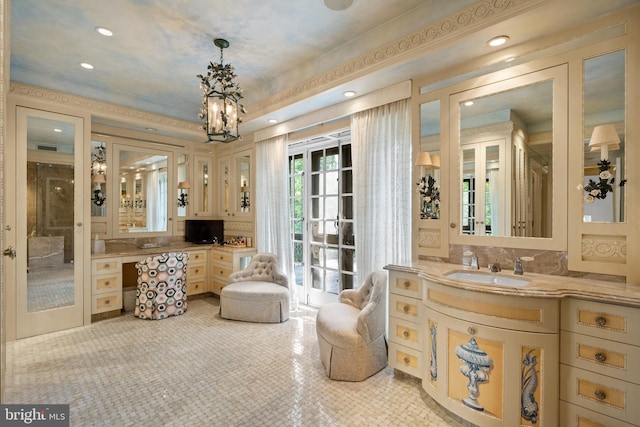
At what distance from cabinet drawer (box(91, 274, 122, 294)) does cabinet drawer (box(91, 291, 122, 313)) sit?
→ 68 mm

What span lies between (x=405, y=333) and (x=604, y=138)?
1926 mm

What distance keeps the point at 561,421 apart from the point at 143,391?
9.32 feet

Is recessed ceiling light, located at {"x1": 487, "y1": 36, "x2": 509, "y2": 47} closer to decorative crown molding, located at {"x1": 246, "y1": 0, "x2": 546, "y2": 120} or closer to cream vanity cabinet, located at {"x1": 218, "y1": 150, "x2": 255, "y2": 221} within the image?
decorative crown molding, located at {"x1": 246, "y1": 0, "x2": 546, "y2": 120}

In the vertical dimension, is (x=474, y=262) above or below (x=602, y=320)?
above

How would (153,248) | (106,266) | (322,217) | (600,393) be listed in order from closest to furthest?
(600,393) < (106,266) < (322,217) < (153,248)

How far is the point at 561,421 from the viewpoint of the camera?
1.73 m

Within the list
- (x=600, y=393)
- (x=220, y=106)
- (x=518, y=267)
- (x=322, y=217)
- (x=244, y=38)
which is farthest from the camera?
(x=322, y=217)

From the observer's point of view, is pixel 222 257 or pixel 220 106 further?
pixel 222 257

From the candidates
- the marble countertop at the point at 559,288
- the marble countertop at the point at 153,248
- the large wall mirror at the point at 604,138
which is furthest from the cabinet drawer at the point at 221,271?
the large wall mirror at the point at 604,138

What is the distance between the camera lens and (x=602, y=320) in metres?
1.63

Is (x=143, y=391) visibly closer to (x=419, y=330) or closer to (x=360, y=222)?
(x=419, y=330)

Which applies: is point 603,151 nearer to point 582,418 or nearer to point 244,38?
point 582,418

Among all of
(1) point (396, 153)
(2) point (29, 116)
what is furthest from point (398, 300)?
(2) point (29, 116)

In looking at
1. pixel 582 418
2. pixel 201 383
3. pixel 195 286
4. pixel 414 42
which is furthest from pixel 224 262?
pixel 582 418
